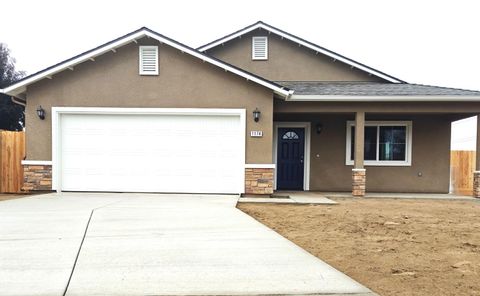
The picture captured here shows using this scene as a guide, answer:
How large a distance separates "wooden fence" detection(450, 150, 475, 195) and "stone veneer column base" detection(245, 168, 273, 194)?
8.85m

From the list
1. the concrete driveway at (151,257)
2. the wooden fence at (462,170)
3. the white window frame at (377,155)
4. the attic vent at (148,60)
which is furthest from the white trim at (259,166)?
the wooden fence at (462,170)

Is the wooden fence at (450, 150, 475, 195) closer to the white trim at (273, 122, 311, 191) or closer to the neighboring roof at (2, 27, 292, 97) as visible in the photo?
the white trim at (273, 122, 311, 191)

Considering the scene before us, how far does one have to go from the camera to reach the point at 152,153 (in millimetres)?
10492

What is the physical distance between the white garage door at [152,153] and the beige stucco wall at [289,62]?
426cm

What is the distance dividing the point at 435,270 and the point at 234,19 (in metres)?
28.4

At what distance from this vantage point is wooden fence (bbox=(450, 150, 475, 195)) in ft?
47.3

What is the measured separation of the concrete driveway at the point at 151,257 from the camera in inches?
129

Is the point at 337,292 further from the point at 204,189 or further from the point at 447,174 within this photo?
the point at 447,174

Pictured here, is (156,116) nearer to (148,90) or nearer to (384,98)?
(148,90)

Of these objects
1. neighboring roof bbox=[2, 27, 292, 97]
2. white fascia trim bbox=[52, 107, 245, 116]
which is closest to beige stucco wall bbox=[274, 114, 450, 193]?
neighboring roof bbox=[2, 27, 292, 97]

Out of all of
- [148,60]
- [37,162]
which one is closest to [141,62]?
[148,60]

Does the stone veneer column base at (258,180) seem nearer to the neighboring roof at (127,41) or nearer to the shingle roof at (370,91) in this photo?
the neighboring roof at (127,41)

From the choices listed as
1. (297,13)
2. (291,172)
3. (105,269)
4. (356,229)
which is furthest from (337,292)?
(297,13)

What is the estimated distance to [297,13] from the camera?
79.1ft
